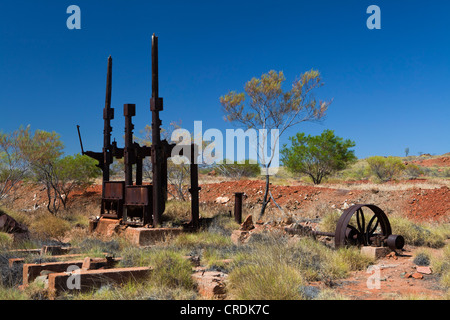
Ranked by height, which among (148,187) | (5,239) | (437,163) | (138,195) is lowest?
(5,239)

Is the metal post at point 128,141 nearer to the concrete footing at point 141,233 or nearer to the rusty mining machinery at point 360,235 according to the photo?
the concrete footing at point 141,233

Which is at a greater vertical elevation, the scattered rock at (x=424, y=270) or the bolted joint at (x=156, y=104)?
the bolted joint at (x=156, y=104)

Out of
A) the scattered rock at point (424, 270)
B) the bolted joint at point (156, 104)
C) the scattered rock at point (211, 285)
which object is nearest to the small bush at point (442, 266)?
the scattered rock at point (424, 270)

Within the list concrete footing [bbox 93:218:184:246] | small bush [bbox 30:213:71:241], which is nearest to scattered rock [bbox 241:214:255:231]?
concrete footing [bbox 93:218:184:246]

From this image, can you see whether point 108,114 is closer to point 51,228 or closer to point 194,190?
point 51,228

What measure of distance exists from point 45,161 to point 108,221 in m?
10.7

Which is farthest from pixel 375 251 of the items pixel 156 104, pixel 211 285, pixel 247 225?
pixel 156 104

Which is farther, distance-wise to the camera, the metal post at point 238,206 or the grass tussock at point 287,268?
the metal post at point 238,206

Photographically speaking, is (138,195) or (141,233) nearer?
(141,233)

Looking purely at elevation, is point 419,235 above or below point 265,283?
below

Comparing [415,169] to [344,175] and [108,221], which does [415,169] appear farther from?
[108,221]

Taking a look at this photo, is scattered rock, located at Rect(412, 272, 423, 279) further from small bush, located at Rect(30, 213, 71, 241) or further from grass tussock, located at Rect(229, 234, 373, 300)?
small bush, located at Rect(30, 213, 71, 241)

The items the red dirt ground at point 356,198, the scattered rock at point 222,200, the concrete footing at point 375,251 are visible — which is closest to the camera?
the concrete footing at point 375,251
